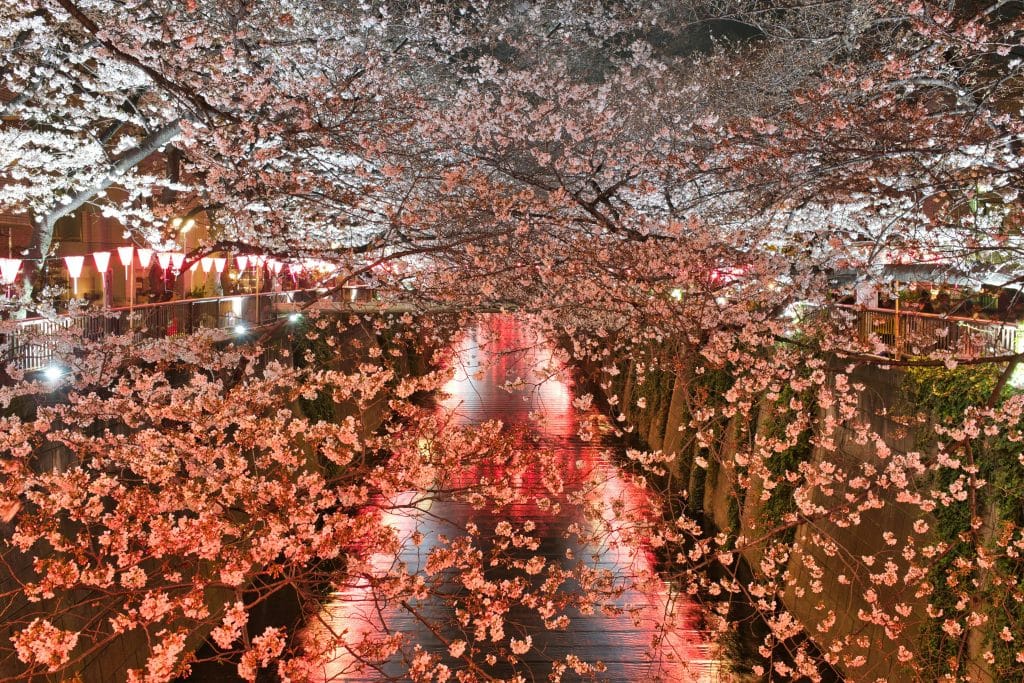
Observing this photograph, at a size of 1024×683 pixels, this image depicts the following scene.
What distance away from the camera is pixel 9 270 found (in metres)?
16.4

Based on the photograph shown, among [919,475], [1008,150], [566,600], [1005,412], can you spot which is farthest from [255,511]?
[1008,150]

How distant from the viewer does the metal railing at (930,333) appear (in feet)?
31.5

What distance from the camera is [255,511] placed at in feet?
21.1

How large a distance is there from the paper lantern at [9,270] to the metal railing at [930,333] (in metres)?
15.5

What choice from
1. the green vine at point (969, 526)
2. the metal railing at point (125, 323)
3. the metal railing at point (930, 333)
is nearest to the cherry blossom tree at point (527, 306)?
the green vine at point (969, 526)

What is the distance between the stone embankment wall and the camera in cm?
996

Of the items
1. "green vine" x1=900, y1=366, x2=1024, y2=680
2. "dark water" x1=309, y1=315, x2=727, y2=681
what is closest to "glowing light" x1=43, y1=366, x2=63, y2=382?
"dark water" x1=309, y1=315, x2=727, y2=681

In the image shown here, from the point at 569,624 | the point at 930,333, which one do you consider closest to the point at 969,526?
the point at 930,333

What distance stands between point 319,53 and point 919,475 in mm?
12668

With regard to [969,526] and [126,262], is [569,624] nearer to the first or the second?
[969,526]

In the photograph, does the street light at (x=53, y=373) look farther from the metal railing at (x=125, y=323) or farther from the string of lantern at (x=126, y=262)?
the string of lantern at (x=126, y=262)

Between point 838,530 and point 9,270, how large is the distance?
16.1 meters

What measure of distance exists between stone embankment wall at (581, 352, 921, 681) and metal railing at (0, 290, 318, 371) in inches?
306

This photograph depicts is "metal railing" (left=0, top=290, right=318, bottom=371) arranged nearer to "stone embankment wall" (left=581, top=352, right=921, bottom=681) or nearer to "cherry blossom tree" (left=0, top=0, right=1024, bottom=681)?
"cherry blossom tree" (left=0, top=0, right=1024, bottom=681)
